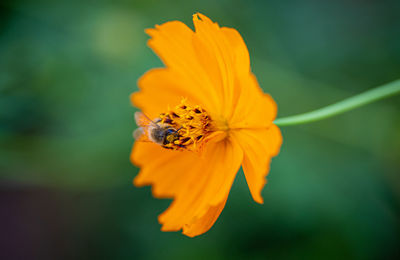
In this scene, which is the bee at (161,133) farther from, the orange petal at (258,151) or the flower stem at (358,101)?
the flower stem at (358,101)

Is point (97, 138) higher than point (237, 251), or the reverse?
point (97, 138)

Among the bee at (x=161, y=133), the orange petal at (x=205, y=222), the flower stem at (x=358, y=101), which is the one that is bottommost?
the orange petal at (x=205, y=222)

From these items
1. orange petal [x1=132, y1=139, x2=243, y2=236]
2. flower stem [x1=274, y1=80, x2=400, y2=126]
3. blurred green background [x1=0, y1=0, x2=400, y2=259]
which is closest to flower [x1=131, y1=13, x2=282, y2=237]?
orange petal [x1=132, y1=139, x2=243, y2=236]

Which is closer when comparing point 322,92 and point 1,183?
point 322,92

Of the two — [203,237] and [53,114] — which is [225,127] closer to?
[203,237]

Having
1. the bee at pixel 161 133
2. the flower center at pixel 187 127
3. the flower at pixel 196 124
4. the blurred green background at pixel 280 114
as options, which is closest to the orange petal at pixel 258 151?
the flower at pixel 196 124

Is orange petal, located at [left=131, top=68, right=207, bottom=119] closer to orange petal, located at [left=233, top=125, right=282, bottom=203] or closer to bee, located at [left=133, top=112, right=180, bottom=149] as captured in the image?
bee, located at [left=133, top=112, right=180, bottom=149]

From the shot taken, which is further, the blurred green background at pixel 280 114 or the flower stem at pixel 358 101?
the blurred green background at pixel 280 114

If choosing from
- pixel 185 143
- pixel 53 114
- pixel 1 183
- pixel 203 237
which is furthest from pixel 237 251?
pixel 1 183
